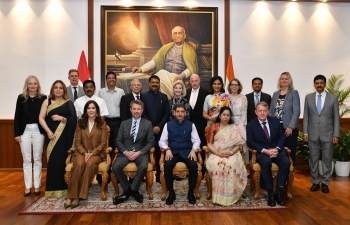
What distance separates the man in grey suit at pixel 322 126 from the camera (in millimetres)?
4492

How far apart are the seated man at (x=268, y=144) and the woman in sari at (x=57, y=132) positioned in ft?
8.03

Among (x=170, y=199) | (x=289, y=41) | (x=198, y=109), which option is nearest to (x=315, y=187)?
(x=198, y=109)

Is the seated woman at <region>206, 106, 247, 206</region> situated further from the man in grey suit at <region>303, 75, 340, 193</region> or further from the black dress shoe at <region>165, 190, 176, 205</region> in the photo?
the man in grey suit at <region>303, 75, 340, 193</region>

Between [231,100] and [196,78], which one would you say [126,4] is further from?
[231,100]

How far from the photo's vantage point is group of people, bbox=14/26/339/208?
13.0ft

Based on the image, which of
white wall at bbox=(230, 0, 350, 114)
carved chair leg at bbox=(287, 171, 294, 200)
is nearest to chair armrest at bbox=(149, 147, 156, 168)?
carved chair leg at bbox=(287, 171, 294, 200)

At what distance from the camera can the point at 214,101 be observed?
4629mm

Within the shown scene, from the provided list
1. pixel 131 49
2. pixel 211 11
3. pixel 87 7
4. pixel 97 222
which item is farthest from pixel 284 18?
pixel 97 222

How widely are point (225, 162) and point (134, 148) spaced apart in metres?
1.21

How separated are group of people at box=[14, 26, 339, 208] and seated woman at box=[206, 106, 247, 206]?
12 mm

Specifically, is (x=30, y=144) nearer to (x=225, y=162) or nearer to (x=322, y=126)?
(x=225, y=162)

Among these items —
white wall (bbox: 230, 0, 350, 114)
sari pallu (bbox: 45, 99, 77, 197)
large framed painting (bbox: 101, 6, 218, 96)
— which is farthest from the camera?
white wall (bbox: 230, 0, 350, 114)

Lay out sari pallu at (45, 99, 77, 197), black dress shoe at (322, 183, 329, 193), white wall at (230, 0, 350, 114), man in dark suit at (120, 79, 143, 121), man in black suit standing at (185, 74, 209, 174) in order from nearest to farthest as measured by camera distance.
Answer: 1. sari pallu at (45, 99, 77, 197)
2. black dress shoe at (322, 183, 329, 193)
3. man in dark suit at (120, 79, 143, 121)
4. man in black suit standing at (185, 74, 209, 174)
5. white wall at (230, 0, 350, 114)

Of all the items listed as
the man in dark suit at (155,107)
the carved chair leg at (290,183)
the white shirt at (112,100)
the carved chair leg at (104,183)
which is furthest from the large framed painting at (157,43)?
the carved chair leg at (290,183)
